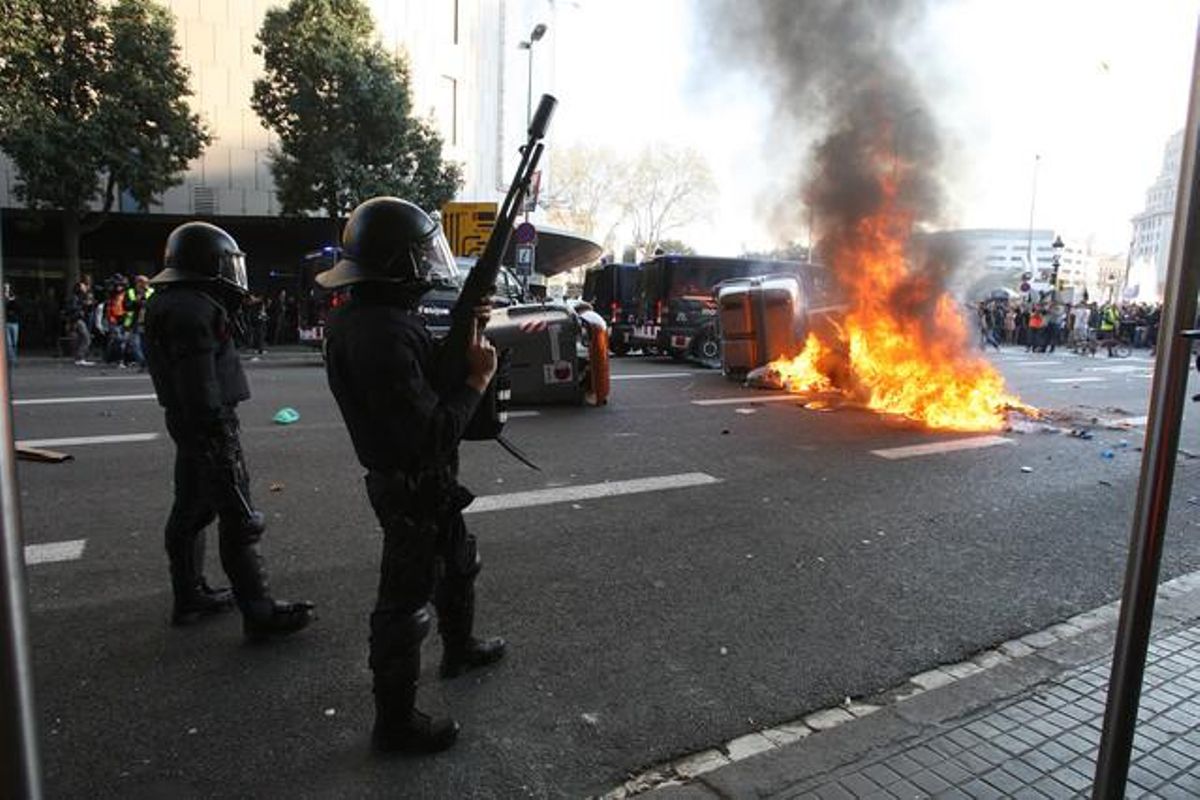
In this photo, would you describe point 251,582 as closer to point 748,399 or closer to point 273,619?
point 273,619

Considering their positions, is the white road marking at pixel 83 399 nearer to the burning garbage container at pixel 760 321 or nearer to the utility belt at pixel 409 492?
the utility belt at pixel 409 492

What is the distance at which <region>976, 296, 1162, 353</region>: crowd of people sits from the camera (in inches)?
966

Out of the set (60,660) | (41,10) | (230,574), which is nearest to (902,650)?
(230,574)

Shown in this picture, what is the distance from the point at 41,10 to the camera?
49.6ft

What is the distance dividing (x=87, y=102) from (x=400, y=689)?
17842 millimetres

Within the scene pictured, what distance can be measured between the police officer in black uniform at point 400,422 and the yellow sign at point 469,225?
15.7 m

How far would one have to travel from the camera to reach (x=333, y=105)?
18109 mm

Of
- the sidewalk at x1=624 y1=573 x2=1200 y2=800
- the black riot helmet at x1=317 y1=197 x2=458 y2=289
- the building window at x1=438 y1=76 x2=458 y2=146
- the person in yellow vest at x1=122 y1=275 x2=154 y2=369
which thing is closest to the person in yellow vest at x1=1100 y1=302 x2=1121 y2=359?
the building window at x1=438 y1=76 x2=458 y2=146

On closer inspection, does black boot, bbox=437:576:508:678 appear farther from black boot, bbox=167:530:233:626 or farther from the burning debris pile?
the burning debris pile

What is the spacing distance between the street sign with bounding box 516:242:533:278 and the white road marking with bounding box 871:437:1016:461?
10408 mm

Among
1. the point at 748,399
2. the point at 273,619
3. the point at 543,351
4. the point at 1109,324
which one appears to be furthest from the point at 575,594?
the point at 1109,324

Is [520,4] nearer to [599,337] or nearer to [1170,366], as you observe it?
[599,337]

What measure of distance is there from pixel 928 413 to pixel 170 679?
8704 millimetres

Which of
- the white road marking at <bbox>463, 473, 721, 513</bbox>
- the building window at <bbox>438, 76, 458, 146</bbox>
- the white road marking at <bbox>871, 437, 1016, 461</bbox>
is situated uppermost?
the building window at <bbox>438, 76, 458, 146</bbox>
